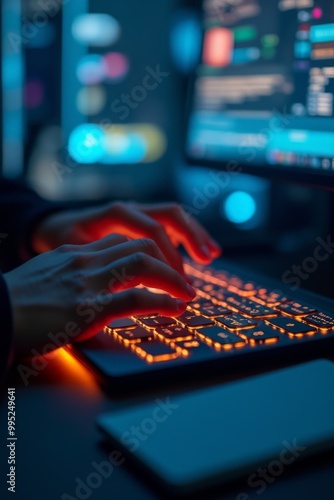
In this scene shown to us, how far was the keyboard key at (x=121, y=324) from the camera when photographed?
1.80 ft

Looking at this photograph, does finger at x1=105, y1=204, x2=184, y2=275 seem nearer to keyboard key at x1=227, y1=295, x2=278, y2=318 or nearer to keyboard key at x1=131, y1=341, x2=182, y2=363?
Answer: keyboard key at x1=227, y1=295, x2=278, y2=318

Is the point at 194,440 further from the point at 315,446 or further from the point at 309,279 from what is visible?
the point at 309,279

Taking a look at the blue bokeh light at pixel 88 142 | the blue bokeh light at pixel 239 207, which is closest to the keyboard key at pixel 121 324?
the blue bokeh light at pixel 239 207

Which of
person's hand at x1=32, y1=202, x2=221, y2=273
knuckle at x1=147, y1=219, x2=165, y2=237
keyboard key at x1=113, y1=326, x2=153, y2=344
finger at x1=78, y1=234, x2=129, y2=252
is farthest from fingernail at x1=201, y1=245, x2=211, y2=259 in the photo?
keyboard key at x1=113, y1=326, x2=153, y2=344

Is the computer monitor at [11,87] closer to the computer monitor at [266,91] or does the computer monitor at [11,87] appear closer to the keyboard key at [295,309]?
the computer monitor at [266,91]

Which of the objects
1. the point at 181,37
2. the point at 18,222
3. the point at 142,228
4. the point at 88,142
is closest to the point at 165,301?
the point at 142,228

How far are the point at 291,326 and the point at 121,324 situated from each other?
0.53 ft

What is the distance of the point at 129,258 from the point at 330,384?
0.23m

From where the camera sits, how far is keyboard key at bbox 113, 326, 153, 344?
52cm

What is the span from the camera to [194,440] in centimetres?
35

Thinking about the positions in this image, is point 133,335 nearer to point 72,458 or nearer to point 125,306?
point 125,306

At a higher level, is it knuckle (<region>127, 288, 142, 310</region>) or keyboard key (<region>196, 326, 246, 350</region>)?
knuckle (<region>127, 288, 142, 310</region>)

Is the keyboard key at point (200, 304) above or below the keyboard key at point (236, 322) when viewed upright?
below

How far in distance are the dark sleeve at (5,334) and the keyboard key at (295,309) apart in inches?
11.0
